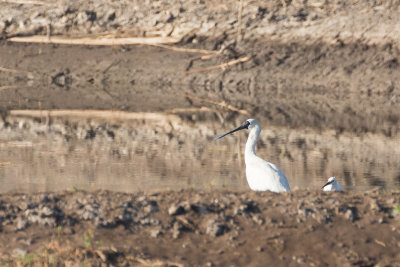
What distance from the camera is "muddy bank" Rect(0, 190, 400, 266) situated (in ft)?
20.9

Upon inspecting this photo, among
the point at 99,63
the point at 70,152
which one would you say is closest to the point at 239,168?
the point at 70,152

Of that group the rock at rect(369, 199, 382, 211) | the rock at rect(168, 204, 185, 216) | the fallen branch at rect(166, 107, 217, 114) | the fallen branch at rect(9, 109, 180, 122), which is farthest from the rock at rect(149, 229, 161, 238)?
the fallen branch at rect(166, 107, 217, 114)

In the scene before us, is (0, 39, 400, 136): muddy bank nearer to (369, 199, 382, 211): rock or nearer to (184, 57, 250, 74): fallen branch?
(184, 57, 250, 74): fallen branch

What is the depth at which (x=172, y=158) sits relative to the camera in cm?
1358

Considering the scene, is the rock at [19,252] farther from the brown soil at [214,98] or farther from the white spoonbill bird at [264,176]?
the white spoonbill bird at [264,176]

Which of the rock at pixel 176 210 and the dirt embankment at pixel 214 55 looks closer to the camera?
the rock at pixel 176 210

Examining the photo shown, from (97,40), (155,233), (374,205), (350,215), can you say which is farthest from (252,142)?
(97,40)

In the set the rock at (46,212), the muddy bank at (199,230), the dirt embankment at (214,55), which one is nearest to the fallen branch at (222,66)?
the dirt embankment at (214,55)

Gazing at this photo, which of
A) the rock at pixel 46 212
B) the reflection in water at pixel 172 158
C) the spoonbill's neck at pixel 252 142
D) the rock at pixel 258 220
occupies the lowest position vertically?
the reflection in water at pixel 172 158

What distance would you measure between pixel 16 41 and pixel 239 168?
21.8 m

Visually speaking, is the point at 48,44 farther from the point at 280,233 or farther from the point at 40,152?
the point at 280,233

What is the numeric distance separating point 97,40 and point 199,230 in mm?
25005

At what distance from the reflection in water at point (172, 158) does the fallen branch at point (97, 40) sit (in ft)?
41.6

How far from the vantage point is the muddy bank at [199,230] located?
6367 millimetres
